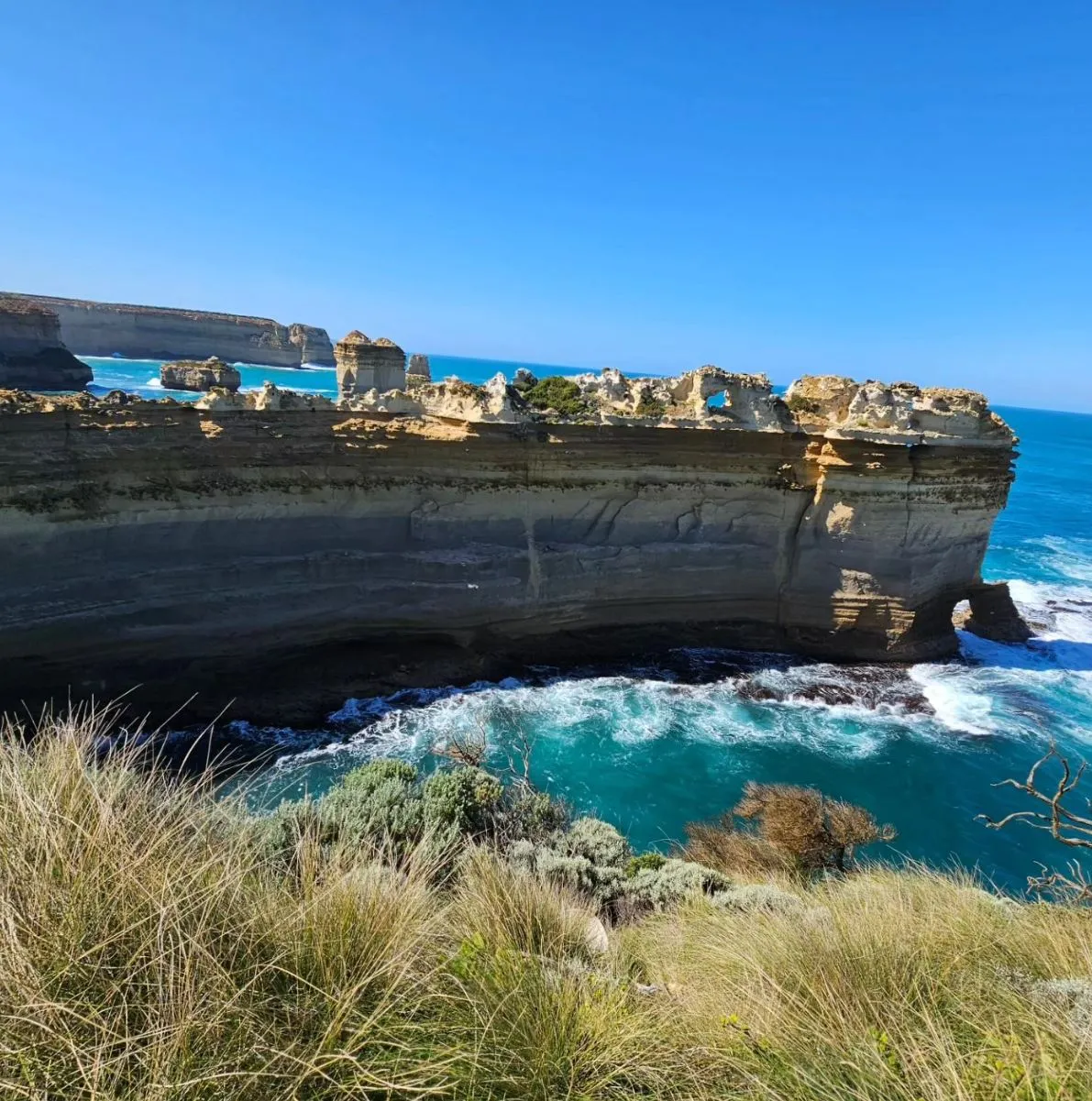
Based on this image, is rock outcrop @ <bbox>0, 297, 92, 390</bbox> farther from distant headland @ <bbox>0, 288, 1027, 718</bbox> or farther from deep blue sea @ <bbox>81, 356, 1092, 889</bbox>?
deep blue sea @ <bbox>81, 356, 1092, 889</bbox>

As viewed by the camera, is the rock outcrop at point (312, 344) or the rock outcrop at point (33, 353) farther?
the rock outcrop at point (312, 344)

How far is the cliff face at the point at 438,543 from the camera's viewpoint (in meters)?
12.7

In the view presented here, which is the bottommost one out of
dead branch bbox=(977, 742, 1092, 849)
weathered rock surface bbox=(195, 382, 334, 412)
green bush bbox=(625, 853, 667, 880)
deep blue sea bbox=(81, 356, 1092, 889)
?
deep blue sea bbox=(81, 356, 1092, 889)

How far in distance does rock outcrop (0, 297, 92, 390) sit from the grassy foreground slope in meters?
55.0

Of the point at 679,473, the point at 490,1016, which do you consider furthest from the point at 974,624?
the point at 490,1016

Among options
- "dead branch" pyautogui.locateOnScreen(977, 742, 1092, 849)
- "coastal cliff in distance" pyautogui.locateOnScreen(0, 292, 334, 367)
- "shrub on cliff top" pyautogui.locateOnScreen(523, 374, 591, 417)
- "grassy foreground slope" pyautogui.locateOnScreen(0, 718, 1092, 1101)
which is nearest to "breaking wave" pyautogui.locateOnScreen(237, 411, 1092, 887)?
"dead branch" pyautogui.locateOnScreen(977, 742, 1092, 849)

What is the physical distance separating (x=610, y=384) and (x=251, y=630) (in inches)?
455

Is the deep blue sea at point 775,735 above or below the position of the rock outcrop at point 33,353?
below

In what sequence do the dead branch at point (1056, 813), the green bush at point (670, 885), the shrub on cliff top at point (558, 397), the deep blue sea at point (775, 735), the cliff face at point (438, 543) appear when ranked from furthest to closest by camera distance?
1. the shrub on cliff top at point (558, 397)
2. the cliff face at point (438, 543)
3. the deep blue sea at point (775, 735)
4. the green bush at point (670, 885)
5. the dead branch at point (1056, 813)

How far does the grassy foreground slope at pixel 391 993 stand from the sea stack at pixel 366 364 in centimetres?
1305

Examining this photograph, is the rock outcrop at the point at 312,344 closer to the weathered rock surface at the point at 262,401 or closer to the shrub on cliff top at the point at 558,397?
the shrub on cliff top at the point at 558,397

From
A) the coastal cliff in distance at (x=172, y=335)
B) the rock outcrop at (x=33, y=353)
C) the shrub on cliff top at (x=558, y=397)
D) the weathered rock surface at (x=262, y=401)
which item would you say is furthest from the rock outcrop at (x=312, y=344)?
the weathered rock surface at (x=262, y=401)

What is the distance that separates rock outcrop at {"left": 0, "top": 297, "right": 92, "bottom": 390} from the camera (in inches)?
1839

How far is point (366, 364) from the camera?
16.3 metres
